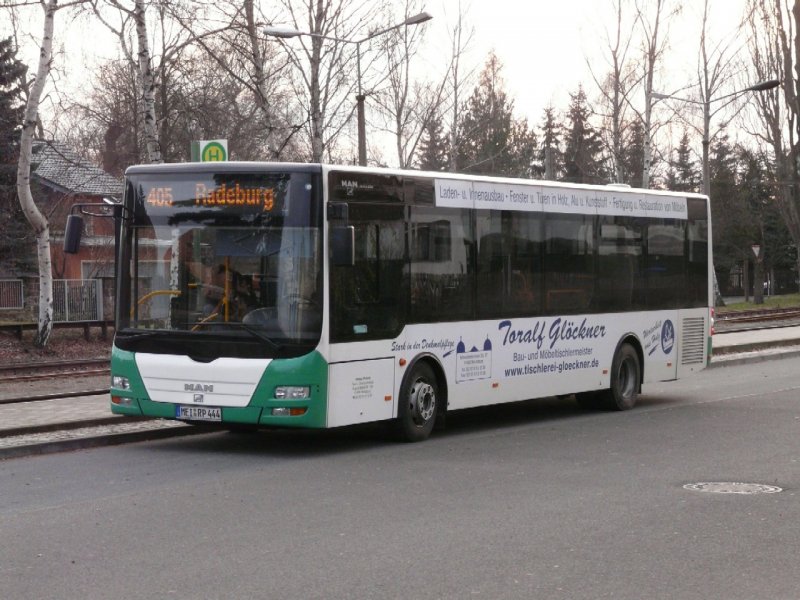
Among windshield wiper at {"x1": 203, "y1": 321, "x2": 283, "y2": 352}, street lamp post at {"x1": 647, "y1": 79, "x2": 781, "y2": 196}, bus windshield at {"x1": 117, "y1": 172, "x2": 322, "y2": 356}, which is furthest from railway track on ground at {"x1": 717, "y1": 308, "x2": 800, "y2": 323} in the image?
windshield wiper at {"x1": 203, "y1": 321, "x2": 283, "y2": 352}

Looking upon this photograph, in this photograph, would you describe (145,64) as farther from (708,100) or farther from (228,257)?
(708,100)

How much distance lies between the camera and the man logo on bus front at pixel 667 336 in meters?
19.2

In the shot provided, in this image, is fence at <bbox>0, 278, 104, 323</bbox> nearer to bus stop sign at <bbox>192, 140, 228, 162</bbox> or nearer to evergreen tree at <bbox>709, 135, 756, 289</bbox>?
bus stop sign at <bbox>192, 140, 228, 162</bbox>

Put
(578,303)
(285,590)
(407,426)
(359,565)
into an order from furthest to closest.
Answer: (578,303) < (407,426) < (359,565) < (285,590)

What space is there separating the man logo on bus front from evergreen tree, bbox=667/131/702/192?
71950 mm

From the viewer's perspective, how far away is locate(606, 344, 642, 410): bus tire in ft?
59.3

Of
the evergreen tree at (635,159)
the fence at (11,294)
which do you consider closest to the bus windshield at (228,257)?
the fence at (11,294)

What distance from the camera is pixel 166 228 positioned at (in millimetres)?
13297

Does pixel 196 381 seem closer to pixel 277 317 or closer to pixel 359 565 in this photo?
pixel 277 317

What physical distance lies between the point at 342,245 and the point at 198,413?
218 cm

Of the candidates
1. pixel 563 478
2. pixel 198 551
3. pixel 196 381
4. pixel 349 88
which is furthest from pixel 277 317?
pixel 349 88

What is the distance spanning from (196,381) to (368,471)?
2.20 m

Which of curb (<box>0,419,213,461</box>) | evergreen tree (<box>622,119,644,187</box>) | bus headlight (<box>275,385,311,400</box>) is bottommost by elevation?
curb (<box>0,419,213,461</box>)

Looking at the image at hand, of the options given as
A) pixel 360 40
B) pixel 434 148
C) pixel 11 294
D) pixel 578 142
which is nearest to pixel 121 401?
pixel 360 40
